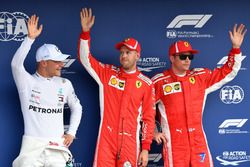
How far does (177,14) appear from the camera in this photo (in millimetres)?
5766

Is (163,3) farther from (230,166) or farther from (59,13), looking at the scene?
(230,166)

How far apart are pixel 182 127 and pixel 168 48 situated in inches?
37.4

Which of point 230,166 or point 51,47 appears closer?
point 51,47

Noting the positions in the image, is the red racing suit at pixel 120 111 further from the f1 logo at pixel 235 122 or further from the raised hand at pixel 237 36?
the f1 logo at pixel 235 122

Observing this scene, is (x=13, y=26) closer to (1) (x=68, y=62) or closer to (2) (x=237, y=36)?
(1) (x=68, y=62)

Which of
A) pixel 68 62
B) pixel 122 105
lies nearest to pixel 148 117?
pixel 122 105

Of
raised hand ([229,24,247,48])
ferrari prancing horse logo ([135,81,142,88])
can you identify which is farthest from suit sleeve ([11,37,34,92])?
raised hand ([229,24,247,48])

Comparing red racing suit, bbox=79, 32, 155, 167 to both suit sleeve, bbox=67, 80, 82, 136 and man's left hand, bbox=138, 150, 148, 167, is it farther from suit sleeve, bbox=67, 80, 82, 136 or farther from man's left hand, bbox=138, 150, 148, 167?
suit sleeve, bbox=67, 80, 82, 136

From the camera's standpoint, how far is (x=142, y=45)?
5703mm

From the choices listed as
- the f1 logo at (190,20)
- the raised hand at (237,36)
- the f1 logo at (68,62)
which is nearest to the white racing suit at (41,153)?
the f1 logo at (68,62)

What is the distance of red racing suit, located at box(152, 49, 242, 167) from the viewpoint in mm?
5195

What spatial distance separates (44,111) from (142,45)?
4.42ft

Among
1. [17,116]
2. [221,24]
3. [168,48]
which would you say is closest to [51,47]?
[17,116]

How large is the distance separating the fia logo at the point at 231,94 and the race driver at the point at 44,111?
5.67ft
